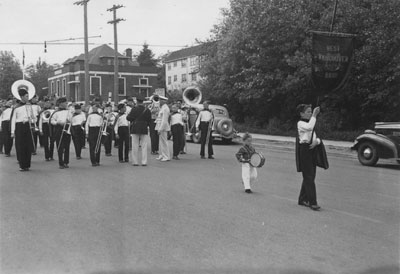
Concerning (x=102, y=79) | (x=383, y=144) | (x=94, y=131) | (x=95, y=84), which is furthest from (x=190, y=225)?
(x=102, y=79)

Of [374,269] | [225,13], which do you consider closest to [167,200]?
[374,269]

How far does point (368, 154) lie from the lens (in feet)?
47.2

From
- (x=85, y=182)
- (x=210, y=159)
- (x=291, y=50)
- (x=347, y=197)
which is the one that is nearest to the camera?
(x=347, y=197)

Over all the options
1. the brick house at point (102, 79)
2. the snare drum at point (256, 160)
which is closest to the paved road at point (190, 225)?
the snare drum at point (256, 160)

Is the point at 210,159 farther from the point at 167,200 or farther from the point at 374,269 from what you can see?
the point at 374,269

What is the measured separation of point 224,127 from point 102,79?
155ft

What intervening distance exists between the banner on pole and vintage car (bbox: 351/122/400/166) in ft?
22.2

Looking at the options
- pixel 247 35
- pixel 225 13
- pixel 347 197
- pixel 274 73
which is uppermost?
pixel 225 13

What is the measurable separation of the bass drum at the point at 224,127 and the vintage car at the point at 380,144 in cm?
815

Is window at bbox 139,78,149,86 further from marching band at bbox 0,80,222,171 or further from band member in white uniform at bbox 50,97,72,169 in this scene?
band member in white uniform at bbox 50,97,72,169

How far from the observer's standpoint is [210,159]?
14.8m

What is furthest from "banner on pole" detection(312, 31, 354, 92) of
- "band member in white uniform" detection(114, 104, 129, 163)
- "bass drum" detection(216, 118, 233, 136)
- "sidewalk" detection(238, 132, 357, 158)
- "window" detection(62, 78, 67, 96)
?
"window" detection(62, 78, 67, 96)

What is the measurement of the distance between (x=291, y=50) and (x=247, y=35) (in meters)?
2.85

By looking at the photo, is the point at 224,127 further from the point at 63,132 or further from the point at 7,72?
the point at 7,72
